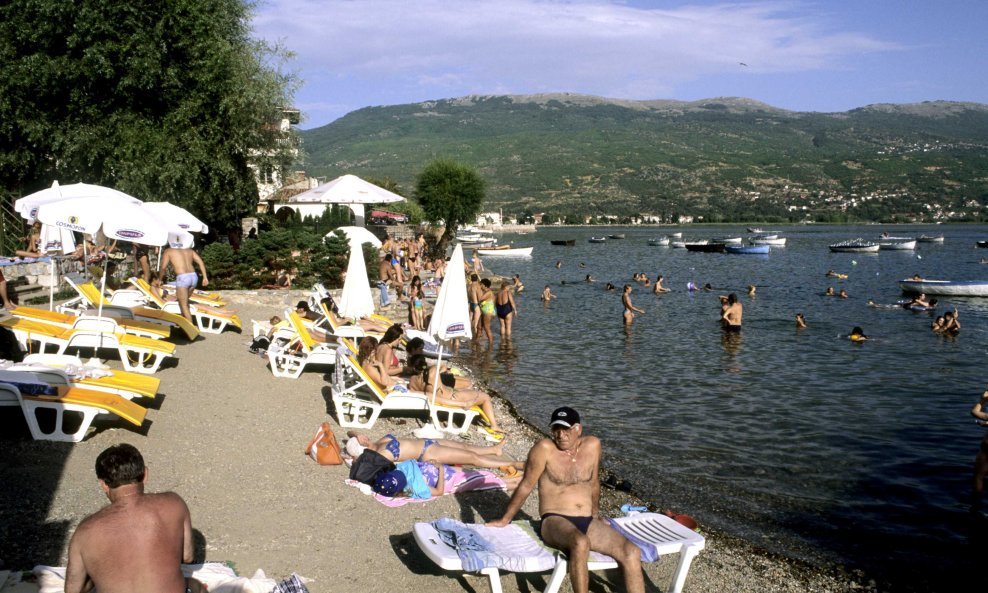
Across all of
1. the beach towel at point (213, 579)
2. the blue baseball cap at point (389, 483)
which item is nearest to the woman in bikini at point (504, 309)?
the blue baseball cap at point (389, 483)

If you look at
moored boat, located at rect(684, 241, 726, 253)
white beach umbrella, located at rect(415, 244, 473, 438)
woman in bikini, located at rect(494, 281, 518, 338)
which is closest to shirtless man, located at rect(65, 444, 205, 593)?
white beach umbrella, located at rect(415, 244, 473, 438)

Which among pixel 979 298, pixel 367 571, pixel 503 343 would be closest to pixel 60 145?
pixel 503 343

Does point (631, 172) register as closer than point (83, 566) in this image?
No

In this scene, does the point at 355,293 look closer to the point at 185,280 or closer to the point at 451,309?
the point at 185,280

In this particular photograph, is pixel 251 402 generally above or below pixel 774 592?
above

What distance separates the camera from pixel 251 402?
9109 mm

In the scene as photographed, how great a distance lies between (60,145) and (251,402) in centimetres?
1395

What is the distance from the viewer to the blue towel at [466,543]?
4.54 meters

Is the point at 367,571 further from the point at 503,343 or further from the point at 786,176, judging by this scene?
the point at 786,176

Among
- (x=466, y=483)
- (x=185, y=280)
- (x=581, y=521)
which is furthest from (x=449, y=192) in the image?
(x=581, y=521)

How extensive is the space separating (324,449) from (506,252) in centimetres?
5286

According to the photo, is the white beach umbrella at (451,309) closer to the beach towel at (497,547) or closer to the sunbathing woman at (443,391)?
the sunbathing woman at (443,391)

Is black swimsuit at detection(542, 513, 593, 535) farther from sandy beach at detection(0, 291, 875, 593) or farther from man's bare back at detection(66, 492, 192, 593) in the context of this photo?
man's bare back at detection(66, 492, 192, 593)

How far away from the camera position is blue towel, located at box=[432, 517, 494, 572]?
4.54 meters
